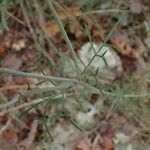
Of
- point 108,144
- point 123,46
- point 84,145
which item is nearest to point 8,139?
point 84,145

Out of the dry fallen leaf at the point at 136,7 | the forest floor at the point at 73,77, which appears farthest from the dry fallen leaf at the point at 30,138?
A: the dry fallen leaf at the point at 136,7

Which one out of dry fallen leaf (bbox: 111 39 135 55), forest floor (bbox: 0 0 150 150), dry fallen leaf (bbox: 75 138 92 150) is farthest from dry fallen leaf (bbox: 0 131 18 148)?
dry fallen leaf (bbox: 111 39 135 55)

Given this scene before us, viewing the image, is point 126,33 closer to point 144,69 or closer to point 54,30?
point 144,69

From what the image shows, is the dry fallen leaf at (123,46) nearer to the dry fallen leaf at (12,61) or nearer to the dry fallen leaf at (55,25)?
the dry fallen leaf at (55,25)

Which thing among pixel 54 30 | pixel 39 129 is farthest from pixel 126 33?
pixel 39 129

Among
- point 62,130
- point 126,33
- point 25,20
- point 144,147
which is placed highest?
point 25,20

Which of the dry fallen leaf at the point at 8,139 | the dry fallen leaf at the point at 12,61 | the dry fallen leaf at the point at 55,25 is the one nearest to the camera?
the dry fallen leaf at the point at 8,139

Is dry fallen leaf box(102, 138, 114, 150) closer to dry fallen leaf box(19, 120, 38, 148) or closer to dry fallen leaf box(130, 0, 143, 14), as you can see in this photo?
dry fallen leaf box(19, 120, 38, 148)

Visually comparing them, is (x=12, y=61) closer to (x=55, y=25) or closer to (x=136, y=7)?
(x=55, y=25)

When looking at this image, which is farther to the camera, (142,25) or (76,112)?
(142,25)

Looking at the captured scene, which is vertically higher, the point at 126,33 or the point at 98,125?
the point at 126,33

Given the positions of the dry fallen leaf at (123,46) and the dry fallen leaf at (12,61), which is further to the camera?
the dry fallen leaf at (123,46)
